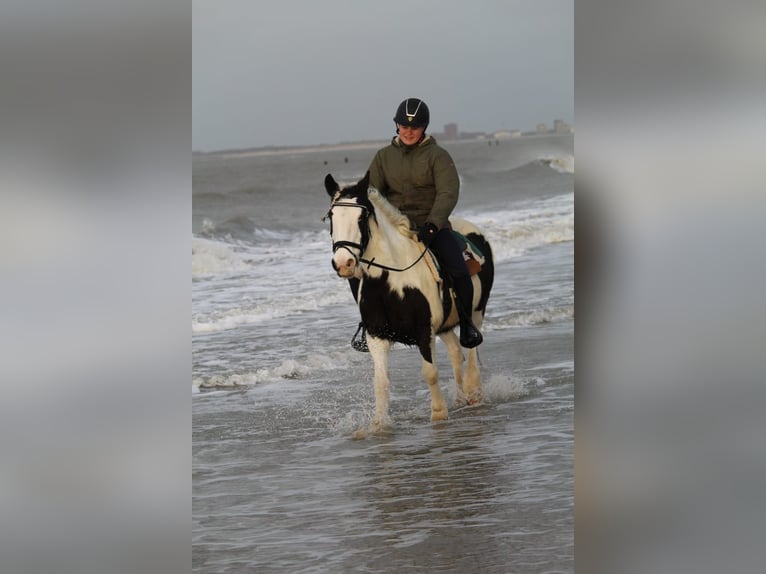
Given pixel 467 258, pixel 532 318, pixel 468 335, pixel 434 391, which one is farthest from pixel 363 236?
pixel 532 318

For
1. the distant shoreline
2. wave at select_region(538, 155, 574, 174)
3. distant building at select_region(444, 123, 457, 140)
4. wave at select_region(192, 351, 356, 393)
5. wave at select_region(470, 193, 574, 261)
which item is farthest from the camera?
wave at select_region(538, 155, 574, 174)

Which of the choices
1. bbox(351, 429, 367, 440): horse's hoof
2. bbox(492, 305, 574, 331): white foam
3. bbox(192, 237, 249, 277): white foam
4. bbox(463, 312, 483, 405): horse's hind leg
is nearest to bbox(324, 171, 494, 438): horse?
bbox(351, 429, 367, 440): horse's hoof

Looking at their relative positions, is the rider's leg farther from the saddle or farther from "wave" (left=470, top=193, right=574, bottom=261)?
"wave" (left=470, top=193, right=574, bottom=261)

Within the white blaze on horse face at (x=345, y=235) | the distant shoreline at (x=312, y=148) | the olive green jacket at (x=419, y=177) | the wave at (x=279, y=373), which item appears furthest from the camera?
the distant shoreline at (x=312, y=148)

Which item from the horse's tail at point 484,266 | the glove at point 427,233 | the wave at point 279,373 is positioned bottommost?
the wave at point 279,373

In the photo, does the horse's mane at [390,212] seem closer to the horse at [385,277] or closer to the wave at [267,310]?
the horse at [385,277]

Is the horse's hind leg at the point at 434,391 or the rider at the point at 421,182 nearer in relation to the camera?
the rider at the point at 421,182

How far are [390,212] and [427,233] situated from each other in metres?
0.23

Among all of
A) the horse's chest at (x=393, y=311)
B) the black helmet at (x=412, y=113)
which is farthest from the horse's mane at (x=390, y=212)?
the black helmet at (x=412, y=113)

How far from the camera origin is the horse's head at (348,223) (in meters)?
5.94

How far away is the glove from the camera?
20.6ft

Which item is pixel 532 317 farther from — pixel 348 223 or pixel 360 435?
pixel 348 223

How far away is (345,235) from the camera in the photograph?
5941 mm

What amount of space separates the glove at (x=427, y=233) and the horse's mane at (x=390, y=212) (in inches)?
2.3
